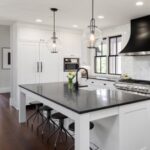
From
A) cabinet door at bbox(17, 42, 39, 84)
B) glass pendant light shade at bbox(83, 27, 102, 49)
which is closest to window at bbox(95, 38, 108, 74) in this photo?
cabinet door at bbox(17, 42, 39, 84)

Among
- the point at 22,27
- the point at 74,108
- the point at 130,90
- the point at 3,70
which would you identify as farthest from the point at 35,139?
the point at 3,70

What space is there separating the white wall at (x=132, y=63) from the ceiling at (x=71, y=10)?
0.40 meters

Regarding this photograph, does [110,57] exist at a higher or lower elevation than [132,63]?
higher

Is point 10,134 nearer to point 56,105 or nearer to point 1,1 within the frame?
point 56,105

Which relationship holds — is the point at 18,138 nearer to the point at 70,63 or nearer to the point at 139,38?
the point at 70,63

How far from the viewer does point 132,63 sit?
5.50 m

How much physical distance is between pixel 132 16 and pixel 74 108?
142 inches

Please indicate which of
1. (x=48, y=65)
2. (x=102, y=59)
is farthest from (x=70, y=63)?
(x=102, y=59)

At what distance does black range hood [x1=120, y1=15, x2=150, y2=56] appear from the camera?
4598 mm

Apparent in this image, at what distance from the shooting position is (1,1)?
3.67 meters

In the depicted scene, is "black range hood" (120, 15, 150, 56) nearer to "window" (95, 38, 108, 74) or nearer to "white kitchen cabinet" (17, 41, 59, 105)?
"window" (95, 38, 108, 74)

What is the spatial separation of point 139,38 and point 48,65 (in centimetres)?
291

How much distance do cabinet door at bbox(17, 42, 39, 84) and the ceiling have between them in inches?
30.6

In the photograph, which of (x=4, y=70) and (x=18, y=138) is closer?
(x=18, y=138)
